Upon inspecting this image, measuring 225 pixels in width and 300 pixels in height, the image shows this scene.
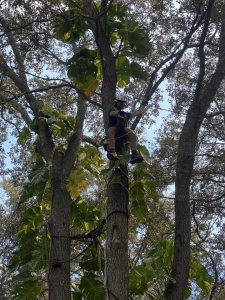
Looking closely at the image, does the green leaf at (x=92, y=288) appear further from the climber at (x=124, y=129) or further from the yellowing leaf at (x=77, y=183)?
the climber at (x=124, y=129)

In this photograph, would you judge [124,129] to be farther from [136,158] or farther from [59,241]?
[59,241]

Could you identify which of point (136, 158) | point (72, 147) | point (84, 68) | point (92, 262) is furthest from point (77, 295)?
point (84, 68)

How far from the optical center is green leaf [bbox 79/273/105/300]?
5273 mm

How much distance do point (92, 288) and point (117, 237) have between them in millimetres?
1023

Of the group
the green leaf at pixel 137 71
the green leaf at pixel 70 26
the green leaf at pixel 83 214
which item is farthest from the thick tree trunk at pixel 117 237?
the green leaf at pixel 70 26

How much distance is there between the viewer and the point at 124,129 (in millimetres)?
5578

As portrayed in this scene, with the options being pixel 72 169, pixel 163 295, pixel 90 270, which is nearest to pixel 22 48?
pixel 72 169

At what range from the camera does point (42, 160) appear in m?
6.73

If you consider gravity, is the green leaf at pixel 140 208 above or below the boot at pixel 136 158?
below

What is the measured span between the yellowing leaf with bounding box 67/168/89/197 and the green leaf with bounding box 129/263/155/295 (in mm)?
1178

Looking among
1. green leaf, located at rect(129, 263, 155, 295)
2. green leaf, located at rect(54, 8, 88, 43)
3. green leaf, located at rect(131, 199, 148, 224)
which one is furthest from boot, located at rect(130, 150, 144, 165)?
green leaf, located at rect(54, 8, 88, 43)

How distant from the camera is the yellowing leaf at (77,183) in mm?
5730

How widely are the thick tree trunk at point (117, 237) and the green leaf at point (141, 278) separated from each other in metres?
0.57

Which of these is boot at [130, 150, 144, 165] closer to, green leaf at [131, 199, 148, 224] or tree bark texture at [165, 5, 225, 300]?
tree bark texture at [165, 5, 225, 300]
